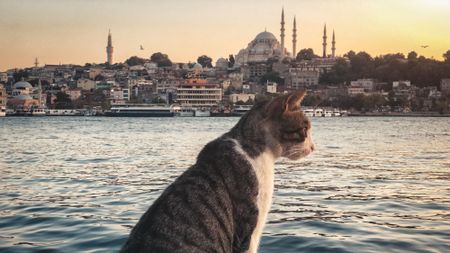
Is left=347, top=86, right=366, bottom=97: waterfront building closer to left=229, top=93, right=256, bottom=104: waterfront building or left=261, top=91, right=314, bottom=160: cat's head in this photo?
left=229, top=93, right=256, bottom=104: waterfront building

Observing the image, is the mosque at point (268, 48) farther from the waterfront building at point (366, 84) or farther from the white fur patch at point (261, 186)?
the white fur patch at point (261, 186)

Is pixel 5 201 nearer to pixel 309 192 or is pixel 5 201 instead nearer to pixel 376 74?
pixel 309 192

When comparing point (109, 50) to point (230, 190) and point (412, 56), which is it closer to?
point (412, 56)

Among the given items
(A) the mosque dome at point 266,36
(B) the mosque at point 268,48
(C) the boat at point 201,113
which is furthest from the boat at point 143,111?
(A) the mosque dome at point 266,36

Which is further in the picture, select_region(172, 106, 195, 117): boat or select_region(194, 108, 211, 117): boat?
select_region(194, 108, 211, 117): boat

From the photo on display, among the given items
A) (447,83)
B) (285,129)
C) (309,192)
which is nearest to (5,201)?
(309,192)

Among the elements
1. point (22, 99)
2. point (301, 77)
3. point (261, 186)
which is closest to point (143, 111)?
point (22, 99)

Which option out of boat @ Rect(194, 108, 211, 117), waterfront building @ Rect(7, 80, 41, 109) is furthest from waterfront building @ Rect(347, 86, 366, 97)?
waterfront building @ Rect(7, 80, 41, 109)
